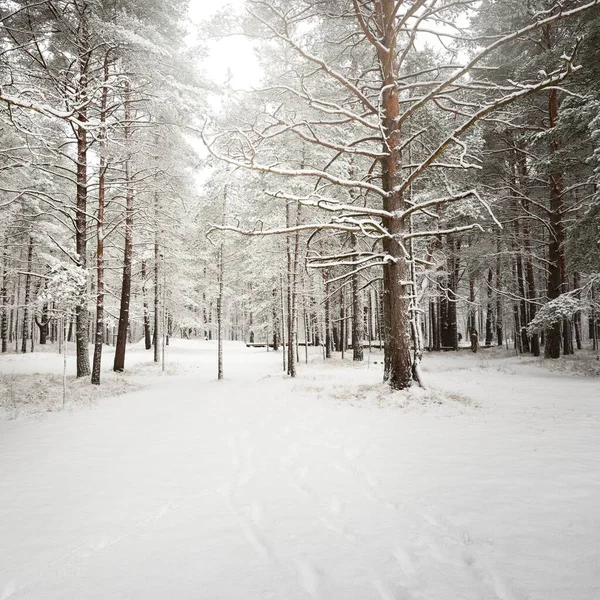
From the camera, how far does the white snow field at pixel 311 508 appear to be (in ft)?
6.93

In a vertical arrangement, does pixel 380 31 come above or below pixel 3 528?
above

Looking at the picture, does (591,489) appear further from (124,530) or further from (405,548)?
(124,530)

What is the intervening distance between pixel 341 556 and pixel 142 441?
14.6 feet

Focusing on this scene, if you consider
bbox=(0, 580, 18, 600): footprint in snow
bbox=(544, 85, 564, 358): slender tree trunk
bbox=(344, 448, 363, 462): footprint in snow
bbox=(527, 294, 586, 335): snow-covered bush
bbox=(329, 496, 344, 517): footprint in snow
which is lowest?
bbox=(344, 448, 363, 462): footprint in snow

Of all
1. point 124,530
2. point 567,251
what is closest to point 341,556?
point 124,530

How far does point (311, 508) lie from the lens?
10.2ft

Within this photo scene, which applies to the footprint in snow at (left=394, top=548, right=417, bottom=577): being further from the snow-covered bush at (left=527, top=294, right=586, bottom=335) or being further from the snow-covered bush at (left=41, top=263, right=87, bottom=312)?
the snow-covered bush at (left=527, top=294, right=586, bottom=335)

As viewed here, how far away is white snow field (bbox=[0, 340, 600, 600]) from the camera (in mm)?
2113

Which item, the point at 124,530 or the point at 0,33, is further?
the point at 0,33

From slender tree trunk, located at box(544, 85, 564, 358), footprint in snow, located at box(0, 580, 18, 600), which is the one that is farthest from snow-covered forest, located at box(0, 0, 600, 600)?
slender tree trunk, located at box(544, 85, 564, 358)

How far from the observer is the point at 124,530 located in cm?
284

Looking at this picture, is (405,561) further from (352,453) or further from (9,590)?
(9,590)

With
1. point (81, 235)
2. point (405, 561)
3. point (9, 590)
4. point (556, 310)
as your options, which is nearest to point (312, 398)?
point (405, 561)

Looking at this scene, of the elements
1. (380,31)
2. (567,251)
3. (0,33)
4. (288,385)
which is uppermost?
(0,33)
